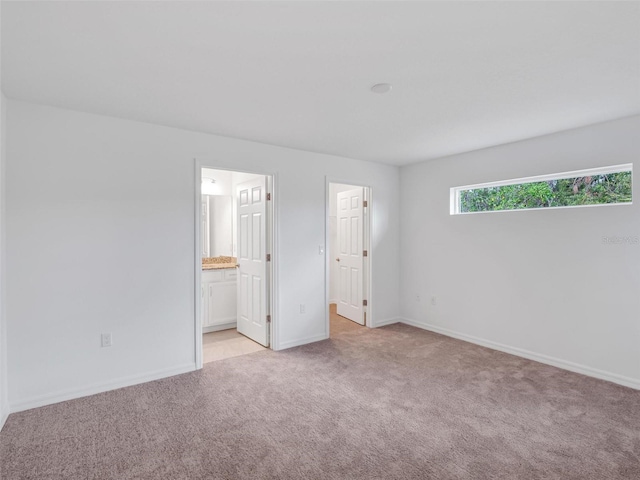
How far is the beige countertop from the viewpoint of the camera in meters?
4.86

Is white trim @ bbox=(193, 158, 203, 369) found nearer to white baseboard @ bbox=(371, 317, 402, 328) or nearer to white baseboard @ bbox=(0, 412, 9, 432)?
white baseboard @ bbox=(0, 412, 9, 432)

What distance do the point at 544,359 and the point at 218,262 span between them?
4.35m

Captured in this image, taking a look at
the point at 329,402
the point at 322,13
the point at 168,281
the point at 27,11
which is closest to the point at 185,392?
the point at 168,281

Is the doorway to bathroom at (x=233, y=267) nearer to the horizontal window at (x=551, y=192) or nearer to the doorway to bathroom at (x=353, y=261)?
the doorway to bathroom at (x=353, y=261)

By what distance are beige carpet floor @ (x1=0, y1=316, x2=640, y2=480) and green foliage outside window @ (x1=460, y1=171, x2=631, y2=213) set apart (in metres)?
1.72

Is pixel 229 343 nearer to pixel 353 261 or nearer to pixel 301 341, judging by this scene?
pixel 301 341

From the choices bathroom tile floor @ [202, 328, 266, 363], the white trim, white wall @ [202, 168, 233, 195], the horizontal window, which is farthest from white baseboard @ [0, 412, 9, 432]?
the horizontal window

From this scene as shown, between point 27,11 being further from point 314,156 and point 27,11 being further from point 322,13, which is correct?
point 314,156

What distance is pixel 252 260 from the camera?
433 centimetres

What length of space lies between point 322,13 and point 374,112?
4.50 feet

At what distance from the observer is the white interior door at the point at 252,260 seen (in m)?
4.12

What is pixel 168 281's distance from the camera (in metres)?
3.30

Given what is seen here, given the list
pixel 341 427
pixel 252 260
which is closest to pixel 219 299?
pixel 252 260

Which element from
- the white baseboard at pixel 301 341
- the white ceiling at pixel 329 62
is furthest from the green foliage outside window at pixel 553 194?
the white baseboard at pixel 301 341
